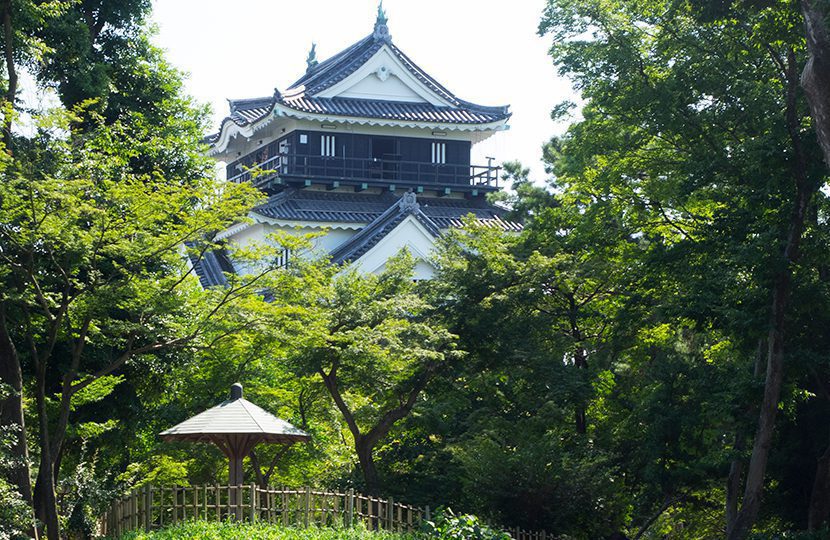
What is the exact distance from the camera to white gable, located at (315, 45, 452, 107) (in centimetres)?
4231

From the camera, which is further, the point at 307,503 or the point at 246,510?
the point at 307,503

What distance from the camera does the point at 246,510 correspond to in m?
17.2

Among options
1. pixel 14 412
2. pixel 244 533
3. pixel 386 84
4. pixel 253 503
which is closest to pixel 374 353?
pixel 253 503

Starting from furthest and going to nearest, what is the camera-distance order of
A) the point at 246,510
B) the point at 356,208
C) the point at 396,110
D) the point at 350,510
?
the point at 396,110 → the point at 356,208 → the point at 350,510 → the point at 246,510

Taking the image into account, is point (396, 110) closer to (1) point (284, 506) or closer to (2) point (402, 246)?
(2) point (402, 246)

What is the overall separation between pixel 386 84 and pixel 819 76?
100ft

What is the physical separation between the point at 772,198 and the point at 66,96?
1211 cm

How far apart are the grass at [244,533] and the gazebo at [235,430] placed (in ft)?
3.16

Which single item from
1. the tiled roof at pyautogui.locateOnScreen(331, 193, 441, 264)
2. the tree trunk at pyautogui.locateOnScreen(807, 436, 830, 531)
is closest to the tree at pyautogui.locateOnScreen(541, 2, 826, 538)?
the tree trunk at pyautogui.locateOnScreen(807, 436, 830, 531)

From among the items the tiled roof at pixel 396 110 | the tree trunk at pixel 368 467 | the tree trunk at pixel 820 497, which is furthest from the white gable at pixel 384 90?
the tree trunk at pixel 820 497

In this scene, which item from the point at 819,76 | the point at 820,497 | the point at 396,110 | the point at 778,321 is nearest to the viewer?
the point at 819,76

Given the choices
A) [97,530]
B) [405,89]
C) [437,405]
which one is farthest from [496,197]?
[405,89]

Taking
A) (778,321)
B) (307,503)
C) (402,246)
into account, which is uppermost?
(402,246)

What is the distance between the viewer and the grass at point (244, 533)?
16016 millimetres
